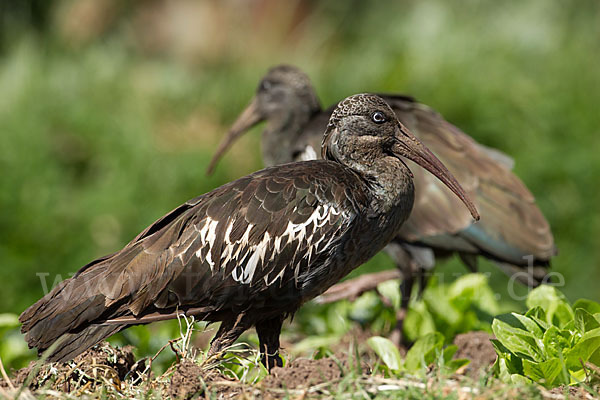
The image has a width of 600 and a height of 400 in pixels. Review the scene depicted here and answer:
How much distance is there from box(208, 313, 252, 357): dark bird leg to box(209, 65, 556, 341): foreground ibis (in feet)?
5.41

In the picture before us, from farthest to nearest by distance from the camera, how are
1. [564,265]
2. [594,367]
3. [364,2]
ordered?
[364,2], [564,265], [594,367]

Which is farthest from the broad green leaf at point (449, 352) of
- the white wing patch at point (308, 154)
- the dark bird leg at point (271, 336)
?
the white wing patch at point (308, 154)

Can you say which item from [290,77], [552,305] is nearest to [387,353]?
[552,305]

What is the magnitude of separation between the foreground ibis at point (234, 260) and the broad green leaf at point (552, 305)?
942 mm

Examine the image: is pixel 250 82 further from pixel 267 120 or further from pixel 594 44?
pixel 594 44

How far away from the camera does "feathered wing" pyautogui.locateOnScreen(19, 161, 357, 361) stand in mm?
3385

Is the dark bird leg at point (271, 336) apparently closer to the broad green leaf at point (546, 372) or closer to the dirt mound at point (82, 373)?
the dirt mound at point (82, 373)

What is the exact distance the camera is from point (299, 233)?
3.44 metres

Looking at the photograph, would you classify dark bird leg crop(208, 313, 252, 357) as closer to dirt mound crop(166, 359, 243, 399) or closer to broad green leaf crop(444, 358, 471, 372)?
dirt mound crop(166, 359, 243, 399)

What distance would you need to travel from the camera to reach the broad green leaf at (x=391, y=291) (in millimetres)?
5204

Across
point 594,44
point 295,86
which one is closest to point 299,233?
point 295,86

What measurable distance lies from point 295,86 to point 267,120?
0.35 meters

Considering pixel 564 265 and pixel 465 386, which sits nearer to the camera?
pixel 465 386

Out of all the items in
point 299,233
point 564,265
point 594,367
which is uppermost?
point 299,233
